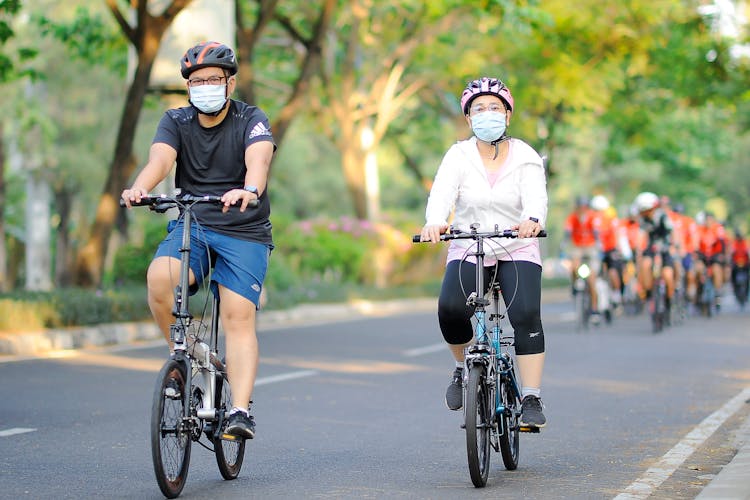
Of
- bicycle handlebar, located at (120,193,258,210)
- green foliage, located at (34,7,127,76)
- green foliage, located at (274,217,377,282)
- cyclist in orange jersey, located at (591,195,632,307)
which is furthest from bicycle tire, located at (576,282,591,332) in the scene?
bicycle handlebar, located at (120,193,258,210)

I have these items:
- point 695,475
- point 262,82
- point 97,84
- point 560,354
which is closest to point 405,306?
point 262,82

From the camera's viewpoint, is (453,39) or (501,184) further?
(453,39)

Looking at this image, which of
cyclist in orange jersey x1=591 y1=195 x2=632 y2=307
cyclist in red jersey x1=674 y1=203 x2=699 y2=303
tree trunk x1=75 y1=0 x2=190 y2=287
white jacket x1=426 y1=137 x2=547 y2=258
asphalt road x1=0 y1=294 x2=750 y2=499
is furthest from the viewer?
cyclist in red jersey x1=674 y1=203 x2=699 y2=303

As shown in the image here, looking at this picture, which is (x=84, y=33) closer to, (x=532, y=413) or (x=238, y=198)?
(x=532, y=413)

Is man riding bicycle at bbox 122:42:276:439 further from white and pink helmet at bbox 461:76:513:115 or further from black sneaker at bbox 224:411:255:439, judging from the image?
white and pink helmet at bbox 461:76:513:115

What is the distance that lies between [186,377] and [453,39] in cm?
2766

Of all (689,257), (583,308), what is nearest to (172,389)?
(583,308)

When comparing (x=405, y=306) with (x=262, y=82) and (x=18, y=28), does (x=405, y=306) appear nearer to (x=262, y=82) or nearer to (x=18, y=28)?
(x=262, y=82)

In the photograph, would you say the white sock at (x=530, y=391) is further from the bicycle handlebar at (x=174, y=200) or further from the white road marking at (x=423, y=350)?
the white road marking at (x=423, y=350)

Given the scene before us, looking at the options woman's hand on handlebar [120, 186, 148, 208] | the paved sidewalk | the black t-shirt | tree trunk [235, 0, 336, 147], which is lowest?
the paved sidewalk

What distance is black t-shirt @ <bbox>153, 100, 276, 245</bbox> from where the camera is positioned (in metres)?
6.86

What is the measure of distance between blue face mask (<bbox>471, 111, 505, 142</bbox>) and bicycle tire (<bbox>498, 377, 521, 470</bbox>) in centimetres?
118

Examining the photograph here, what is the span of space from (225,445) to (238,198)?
131 cm

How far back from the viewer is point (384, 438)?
28.8ft
